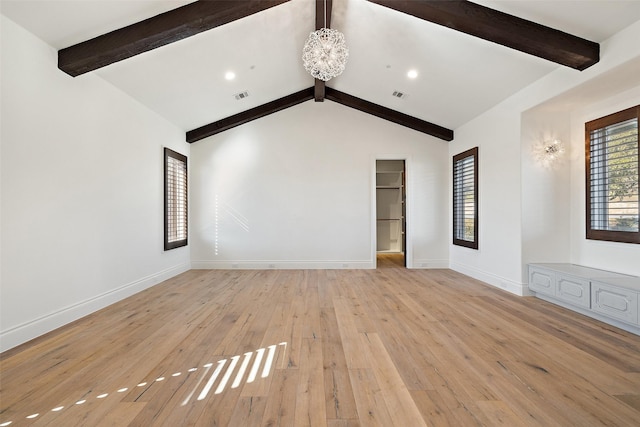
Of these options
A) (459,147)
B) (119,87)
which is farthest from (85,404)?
(459,147)

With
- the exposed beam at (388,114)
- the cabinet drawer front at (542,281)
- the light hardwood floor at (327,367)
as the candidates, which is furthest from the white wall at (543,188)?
the exposed beam at (388,114)

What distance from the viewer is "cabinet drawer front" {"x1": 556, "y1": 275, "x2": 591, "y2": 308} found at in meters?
3.17

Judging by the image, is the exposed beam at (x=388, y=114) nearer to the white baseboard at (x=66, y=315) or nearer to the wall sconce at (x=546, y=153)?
the wall sconce at (x=546, y=153)

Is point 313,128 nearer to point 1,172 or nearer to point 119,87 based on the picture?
point 119,87

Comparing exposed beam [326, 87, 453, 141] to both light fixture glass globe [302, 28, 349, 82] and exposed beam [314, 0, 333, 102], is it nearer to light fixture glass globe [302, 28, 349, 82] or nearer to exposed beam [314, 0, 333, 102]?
exposed beam [314, 0, 333, 102]

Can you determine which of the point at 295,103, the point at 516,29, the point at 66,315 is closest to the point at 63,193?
the point at 66,315

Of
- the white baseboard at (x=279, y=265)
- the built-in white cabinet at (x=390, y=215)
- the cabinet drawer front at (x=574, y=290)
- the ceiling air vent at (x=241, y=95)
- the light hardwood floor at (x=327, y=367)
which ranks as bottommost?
the light hardwood floor at (x=327, y=367)

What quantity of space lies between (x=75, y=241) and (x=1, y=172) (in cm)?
96

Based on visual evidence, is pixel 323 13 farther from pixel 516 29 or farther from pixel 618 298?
pixel 618 298

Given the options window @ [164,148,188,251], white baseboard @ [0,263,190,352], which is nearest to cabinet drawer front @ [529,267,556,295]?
white baseboard @ [0,263,190,352]

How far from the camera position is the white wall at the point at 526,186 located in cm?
344

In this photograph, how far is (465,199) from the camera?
213 inches

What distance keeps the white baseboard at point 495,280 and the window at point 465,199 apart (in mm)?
410

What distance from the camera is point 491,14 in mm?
2939
